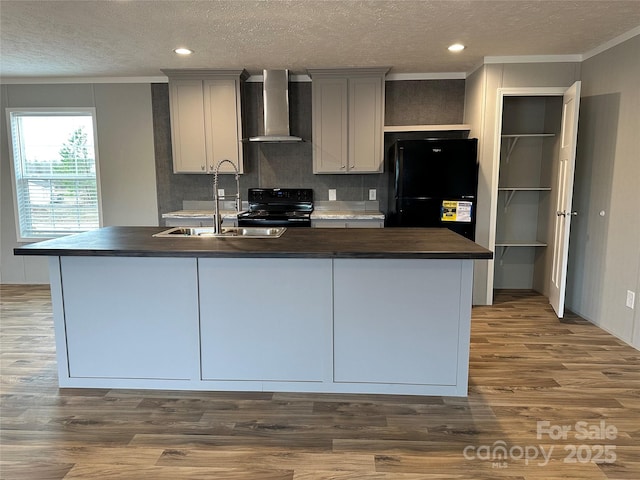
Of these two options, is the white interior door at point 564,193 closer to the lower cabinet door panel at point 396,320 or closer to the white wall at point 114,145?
the lower cabinet door panel at point 396,320

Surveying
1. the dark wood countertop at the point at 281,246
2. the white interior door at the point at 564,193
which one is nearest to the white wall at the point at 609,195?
the white interior door at the point at 564,193

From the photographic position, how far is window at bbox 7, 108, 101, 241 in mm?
4836

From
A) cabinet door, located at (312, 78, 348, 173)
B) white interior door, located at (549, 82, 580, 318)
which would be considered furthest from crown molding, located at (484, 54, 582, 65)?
cabinet door, located at (312, 78, 348, 173)

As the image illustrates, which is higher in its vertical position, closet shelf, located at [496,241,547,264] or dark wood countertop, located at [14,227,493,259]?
dark wood countertop, located at [14,227,493,259]

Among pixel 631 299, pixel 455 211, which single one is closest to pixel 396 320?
pixel 455 211

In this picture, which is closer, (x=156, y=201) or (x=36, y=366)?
(x=36, y=366)

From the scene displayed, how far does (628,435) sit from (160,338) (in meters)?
2.57

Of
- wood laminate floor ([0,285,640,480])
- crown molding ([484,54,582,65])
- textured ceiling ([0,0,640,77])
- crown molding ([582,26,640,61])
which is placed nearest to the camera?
wood laminate floor ([0,285,640,480])

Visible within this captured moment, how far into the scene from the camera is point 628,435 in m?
2.07

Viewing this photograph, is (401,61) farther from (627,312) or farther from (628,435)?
(628,435)

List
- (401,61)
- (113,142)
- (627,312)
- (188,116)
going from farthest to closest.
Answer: (113,142) < (188,116) < (401,61) < (627,312)

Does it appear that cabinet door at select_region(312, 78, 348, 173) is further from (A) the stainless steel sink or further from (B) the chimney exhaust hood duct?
(A) the stainless steel sink

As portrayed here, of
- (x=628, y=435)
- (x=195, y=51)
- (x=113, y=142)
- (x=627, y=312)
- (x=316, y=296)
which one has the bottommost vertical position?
(x=628, y=435)

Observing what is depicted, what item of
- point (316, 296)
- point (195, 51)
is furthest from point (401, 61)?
point (316, 296)
